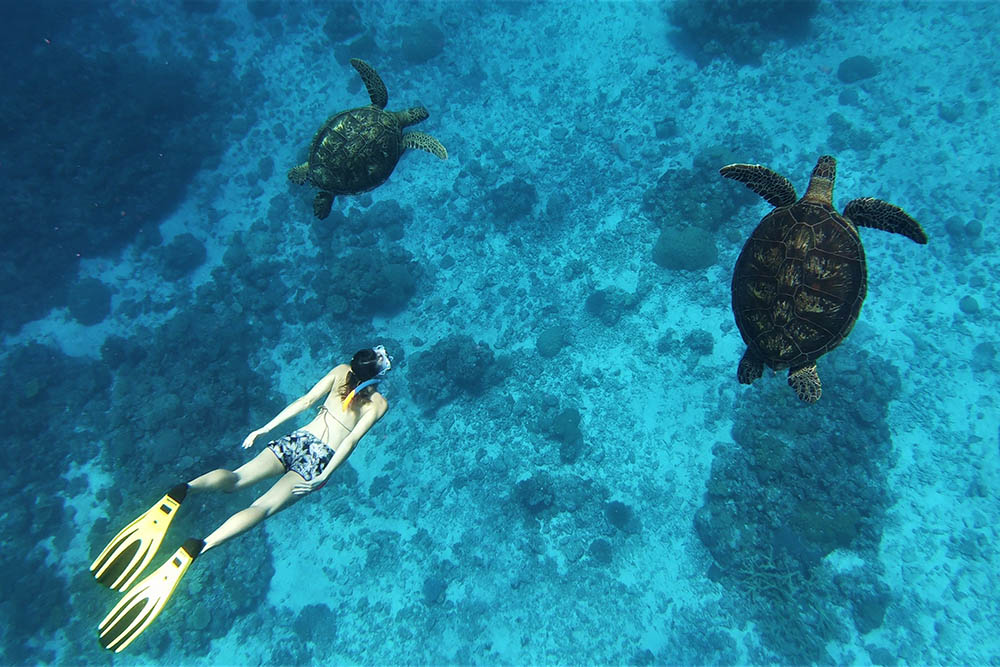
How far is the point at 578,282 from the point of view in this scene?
14094mm

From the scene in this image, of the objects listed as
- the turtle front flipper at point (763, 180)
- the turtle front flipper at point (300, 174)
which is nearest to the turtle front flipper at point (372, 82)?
the turtle front flipper at point (300, 174)

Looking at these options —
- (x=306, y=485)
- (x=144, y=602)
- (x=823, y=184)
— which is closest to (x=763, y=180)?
(x=823, y=184)

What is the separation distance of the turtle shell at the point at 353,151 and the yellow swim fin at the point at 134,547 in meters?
5.29

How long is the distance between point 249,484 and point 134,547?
1248 mm

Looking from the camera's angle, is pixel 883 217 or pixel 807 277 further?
pixel 883 217

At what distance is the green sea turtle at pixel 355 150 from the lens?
7438 mm

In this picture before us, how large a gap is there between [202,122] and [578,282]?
16960mm

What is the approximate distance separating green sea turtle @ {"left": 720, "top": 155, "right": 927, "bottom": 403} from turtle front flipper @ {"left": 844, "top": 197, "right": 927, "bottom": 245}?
0.03 ft

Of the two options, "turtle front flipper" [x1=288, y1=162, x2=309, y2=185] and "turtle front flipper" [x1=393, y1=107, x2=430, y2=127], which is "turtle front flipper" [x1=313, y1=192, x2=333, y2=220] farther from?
"turtle front flipper" [x1=393, y1=107, x2=430, y2=127]

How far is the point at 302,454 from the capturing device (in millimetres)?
5801

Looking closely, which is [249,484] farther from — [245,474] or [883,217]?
[883,217]

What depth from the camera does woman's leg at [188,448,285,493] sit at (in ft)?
17.2

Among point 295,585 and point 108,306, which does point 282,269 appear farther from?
point 295,585

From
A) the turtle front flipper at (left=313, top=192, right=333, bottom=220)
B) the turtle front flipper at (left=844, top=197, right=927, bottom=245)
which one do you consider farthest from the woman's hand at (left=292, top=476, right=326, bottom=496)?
the turtle front flipper at (left=844, top=197, right=927, bottom=245)
